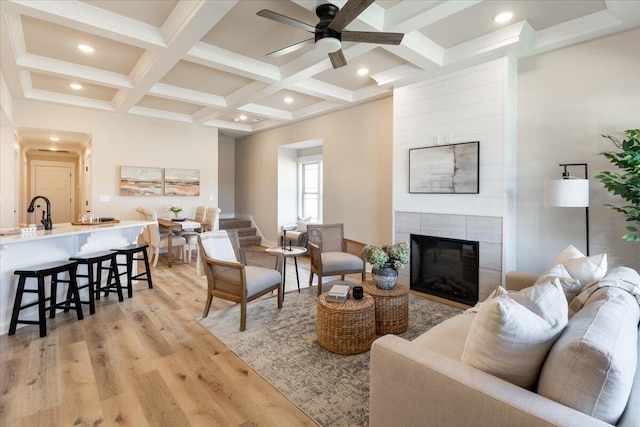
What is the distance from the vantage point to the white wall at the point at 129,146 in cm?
555

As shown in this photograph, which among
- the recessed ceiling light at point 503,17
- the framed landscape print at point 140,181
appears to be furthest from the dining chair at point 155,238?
the recessed ceiling light at point 503,17

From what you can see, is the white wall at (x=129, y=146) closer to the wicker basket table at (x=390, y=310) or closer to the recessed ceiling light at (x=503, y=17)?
the wicker basket table at (x=390, y=310)

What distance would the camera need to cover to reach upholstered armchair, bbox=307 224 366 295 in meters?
4.02

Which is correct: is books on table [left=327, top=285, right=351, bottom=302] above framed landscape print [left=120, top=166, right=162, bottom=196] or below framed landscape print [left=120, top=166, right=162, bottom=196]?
below

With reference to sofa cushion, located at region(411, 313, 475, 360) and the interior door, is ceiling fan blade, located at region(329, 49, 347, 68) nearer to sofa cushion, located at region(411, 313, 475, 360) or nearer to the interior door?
sofa cushion, located at region(411, 313, 475, 360)

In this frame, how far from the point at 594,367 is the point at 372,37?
2631mm

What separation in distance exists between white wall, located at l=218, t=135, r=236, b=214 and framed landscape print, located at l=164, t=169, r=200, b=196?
1673mm

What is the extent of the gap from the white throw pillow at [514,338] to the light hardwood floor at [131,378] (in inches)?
47.4

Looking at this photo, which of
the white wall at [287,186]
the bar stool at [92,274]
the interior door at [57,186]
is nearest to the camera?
the bar stool at [92,274]

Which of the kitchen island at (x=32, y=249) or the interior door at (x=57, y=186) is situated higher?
the interior door at (x=57, y=186)

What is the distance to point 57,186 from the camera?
30.9 feet

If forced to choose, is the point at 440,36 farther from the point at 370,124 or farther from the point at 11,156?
the point at 11,156

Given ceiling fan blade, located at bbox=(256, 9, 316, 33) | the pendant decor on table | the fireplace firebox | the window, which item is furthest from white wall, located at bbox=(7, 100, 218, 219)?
the pendant decor on table

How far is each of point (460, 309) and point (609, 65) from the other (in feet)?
9.74
